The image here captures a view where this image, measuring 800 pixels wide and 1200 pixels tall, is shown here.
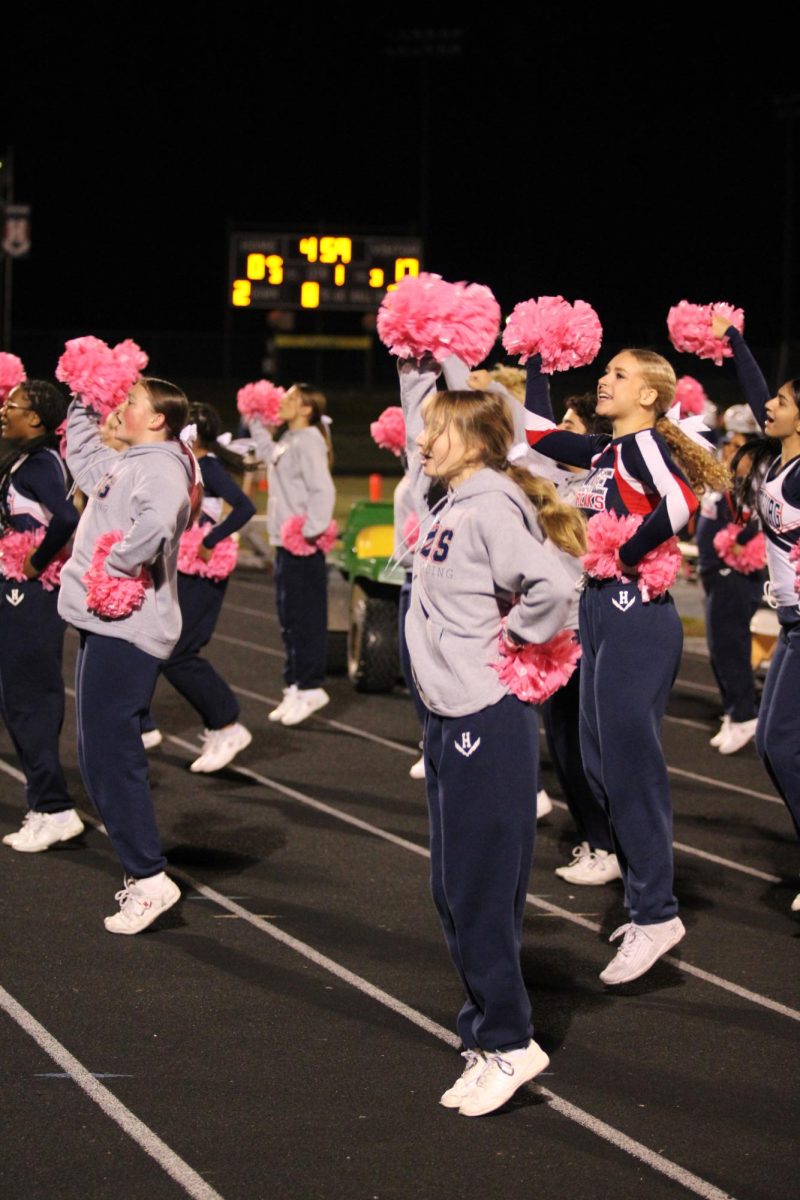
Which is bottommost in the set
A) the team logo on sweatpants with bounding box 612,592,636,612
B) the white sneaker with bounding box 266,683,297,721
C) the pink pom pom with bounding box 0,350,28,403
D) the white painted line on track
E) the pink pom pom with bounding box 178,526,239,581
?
the white sneaker with bounding box 266,683,297,721

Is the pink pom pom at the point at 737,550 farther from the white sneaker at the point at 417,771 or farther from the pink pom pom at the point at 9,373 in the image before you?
the pink pom pom at the point at 9,373

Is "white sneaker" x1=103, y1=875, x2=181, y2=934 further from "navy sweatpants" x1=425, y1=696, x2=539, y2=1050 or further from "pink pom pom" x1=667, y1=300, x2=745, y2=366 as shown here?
"pink pom pom" x1=667, y1=300, x2=745, y2=366

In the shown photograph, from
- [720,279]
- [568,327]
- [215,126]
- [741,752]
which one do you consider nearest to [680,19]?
[720,279]

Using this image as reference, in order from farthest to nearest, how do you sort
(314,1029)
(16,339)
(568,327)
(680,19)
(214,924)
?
(680,19)
(16,339)
(214,924)
(568,327)
(314,1029)

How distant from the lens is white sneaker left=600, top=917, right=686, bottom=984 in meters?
5.73

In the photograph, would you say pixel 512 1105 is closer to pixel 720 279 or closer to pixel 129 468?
pixel 129 468

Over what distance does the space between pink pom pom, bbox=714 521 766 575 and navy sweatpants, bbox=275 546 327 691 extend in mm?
2411

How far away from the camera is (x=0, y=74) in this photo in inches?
2290

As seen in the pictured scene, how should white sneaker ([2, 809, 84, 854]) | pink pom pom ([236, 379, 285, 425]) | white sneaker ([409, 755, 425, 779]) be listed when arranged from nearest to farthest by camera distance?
1. white sneaker ([2, 809, 84, 854])
2. white sneaker ([409, 755, 425, 779])
3. pink pom pom ([236, 379, 285, 425])

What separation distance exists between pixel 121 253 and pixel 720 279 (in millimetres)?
19554

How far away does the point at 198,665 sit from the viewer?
29.7 ft

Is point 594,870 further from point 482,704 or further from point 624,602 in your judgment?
point 482,704

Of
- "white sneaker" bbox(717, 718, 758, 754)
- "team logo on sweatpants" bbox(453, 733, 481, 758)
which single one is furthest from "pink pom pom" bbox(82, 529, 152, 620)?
"white sneaker" bbox(717, 718, 758, 754)

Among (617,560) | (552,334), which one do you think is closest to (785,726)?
(617,560)
